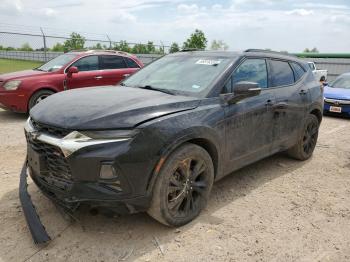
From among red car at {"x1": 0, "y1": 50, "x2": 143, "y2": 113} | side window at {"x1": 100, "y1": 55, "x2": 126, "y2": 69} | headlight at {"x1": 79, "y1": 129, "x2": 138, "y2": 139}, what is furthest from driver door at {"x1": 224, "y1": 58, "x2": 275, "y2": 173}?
side window at {"x1": 100, "y1": 55, "x2": 126, "y2": 69}

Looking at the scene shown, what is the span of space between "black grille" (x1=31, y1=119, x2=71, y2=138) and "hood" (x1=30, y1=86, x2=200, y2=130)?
0.04m

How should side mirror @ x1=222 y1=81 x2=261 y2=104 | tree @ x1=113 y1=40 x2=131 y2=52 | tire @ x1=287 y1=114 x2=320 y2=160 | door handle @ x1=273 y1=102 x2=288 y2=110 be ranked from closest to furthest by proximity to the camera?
side mirror @ x1=222 y1=81 x2=261 y2=104
door handle @ x1=273 y1=102 x2=288 y2=110
tire @ x1=287 y1=114 x2=320 y2=160
tree @ x1=113 y1=40 x2=131 y2=52

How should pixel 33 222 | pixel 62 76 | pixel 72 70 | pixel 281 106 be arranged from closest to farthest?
1. pixel 33 222
2. pixel 281 106
3. pixel 72 70
4. pixel 62 76

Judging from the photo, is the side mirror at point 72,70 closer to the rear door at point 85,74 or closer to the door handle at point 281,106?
the rear door at point 85,74

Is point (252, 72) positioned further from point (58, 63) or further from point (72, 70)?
point (58, 63)

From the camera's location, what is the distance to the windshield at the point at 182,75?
417 cm

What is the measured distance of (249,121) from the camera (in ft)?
14.5

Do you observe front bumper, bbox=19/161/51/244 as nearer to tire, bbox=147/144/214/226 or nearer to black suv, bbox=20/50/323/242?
black suv, bbox=20/50/323/242

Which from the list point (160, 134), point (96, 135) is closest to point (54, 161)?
point (96, 135)

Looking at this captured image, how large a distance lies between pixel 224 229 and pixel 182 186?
24.3 inches

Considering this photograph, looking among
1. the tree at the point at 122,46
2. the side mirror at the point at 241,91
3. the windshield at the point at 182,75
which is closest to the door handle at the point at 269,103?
the side mirror at the point at 241,91

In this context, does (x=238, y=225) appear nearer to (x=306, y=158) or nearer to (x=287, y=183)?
(x=287, y=183)

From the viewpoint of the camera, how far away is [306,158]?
6.11 metres

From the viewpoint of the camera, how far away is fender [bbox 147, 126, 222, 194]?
3.34 m
